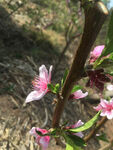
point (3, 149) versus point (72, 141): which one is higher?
point (72, 141)

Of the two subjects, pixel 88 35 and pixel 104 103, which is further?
pixel 104 103

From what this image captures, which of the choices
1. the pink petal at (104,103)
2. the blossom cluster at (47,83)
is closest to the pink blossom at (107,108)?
the pink petal at (104,103)

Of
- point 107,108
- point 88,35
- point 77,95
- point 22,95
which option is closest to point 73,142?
point 77,95

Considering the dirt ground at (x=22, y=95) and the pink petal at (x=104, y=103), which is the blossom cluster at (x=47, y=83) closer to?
the pink petal at (x=104, y=103)

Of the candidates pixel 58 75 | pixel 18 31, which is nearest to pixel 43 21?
pixel 18 31

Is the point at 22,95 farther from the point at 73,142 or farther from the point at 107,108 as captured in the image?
the point at 73,142

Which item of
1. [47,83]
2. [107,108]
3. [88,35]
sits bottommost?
[107,108]

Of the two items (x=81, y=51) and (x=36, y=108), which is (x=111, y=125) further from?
(x=81, y=51)
